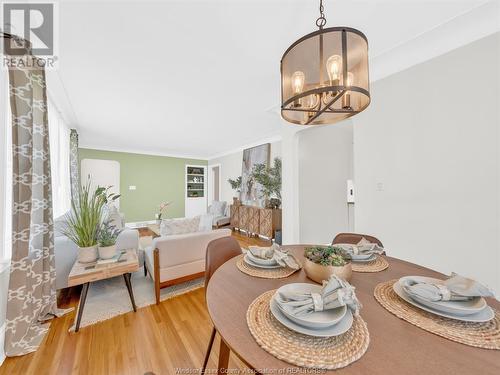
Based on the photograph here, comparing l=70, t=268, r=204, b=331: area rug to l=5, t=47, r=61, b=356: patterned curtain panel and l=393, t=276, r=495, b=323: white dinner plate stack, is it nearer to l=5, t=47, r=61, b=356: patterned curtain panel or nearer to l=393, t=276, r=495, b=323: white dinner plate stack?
l=5, t=47, r=61, b=356: patterned curtain panel

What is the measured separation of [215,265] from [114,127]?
4.21 metres

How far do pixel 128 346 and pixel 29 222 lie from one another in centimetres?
126

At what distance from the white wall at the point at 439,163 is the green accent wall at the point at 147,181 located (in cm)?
631

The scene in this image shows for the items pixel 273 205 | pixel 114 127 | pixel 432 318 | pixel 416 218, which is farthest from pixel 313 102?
pixel 114 127

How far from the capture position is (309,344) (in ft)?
1.81

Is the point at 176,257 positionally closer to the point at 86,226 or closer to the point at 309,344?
the point at 86,226

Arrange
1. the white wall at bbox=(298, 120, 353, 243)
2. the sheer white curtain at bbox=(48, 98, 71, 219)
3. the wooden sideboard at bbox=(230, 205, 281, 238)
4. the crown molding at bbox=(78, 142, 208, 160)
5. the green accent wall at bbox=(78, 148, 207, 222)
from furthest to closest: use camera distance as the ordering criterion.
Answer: the green accent wall at bbox=(78, 148, 207, 222)
the crown molding at bbox=(78, 142, 208, 160)
the wooden sideboard at bbox=(230, 205, 281, 238)
the white wall at bbox=(298, 120, 353, 243)
the sheer white curtain at bbox=(48, 98, 71, 219)

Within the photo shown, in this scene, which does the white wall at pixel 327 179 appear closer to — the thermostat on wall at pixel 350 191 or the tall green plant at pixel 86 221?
the thermostat on wall at pixel 350 191

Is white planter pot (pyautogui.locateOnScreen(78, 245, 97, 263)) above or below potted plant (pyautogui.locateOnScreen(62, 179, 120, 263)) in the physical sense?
below

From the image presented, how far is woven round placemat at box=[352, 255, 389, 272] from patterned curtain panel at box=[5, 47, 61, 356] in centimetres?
240

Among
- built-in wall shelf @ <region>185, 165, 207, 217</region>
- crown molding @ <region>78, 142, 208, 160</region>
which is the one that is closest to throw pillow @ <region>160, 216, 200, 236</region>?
crown molding @ <region>78, 142, 208, 160</region>

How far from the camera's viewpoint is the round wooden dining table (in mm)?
481

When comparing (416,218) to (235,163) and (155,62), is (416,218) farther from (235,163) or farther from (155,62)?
(235,163)

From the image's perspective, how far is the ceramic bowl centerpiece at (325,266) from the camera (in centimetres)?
90
